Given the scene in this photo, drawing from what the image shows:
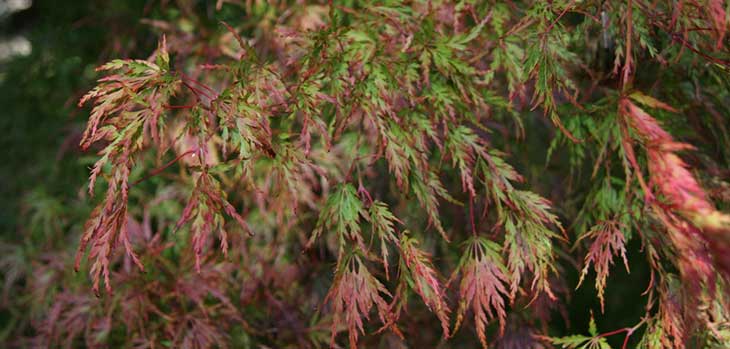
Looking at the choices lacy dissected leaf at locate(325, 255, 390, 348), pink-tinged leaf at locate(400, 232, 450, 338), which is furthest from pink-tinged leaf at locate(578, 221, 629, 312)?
lacy dissected leaf at locate(325, 255, 390, 348)

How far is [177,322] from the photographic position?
62.7 inches

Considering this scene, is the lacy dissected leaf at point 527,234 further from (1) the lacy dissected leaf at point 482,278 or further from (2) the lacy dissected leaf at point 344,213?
(2) the lacy dissected leaf at point 344,213

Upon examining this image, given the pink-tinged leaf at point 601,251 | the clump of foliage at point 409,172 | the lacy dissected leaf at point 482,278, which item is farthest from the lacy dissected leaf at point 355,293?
the pink-tinged leaf at point 601,251

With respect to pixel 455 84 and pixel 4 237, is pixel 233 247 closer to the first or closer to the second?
pixel 455 84

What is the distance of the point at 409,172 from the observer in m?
1.28

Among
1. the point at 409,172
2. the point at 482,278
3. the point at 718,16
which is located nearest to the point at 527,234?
the point at 482,278

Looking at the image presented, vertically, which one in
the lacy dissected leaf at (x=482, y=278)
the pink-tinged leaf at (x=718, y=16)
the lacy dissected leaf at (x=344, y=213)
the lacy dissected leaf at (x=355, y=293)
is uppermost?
the pink-tinged leaf at (x=718, y=16)

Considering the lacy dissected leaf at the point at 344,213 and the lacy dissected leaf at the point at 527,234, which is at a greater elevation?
the lacy dissected leaf at the point at 527,234

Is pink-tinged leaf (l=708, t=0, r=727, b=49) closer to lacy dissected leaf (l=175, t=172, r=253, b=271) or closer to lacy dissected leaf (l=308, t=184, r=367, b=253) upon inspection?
lacy dissected leaf (l=308, t=184, r=367, b=253)

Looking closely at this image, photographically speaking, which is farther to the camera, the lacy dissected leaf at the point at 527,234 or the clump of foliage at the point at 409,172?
the lacy dissected leaf at the point at 527,234

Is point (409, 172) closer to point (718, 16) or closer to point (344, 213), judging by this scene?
point (344, 213)

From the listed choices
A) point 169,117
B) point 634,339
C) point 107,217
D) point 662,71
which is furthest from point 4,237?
point 634,339

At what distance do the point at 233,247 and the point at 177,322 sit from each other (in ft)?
0.90

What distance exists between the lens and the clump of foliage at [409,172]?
3.54 feet
